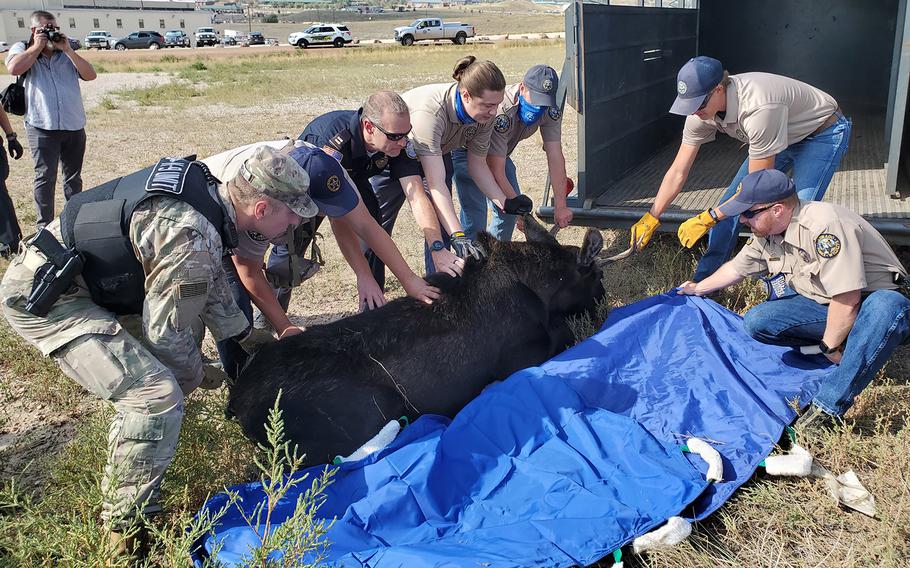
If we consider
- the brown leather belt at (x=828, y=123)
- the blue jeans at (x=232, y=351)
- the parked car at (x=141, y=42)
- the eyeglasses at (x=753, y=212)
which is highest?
the parked car at (x=141, y=42)

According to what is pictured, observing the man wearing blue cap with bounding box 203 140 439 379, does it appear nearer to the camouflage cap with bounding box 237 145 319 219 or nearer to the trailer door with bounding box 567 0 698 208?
the camouflage cap with bounding box 237 145 319 219

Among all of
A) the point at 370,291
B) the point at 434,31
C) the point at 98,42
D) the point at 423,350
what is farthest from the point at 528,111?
the point at 98,42

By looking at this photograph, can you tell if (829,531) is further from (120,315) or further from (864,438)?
(120,315)

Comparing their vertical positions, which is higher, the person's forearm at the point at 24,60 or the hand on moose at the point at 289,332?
the person's forearm at the point at 24,60

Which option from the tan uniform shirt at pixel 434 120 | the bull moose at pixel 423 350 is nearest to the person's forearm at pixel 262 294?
the bull moose at pixel 423 350

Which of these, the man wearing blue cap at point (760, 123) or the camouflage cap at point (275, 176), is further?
the man wearing blue cap at point (760, 123)

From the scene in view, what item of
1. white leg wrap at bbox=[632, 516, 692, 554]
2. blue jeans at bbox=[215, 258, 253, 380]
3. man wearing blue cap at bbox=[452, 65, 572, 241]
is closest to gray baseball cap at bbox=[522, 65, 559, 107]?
man wearing blue cap at bbox=[452, 65, 572, 241]

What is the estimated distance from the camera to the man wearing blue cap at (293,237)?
3857 millimetres

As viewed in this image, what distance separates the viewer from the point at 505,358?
176 inches

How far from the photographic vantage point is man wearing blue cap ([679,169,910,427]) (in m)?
3.65

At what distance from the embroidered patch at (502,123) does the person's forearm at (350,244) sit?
1.55m

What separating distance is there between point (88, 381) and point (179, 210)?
89 centimetres

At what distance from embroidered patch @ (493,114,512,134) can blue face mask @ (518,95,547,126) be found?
0.37 ft

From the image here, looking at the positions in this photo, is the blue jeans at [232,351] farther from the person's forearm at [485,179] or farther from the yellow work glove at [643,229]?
the yellow work glove at [643,229]
